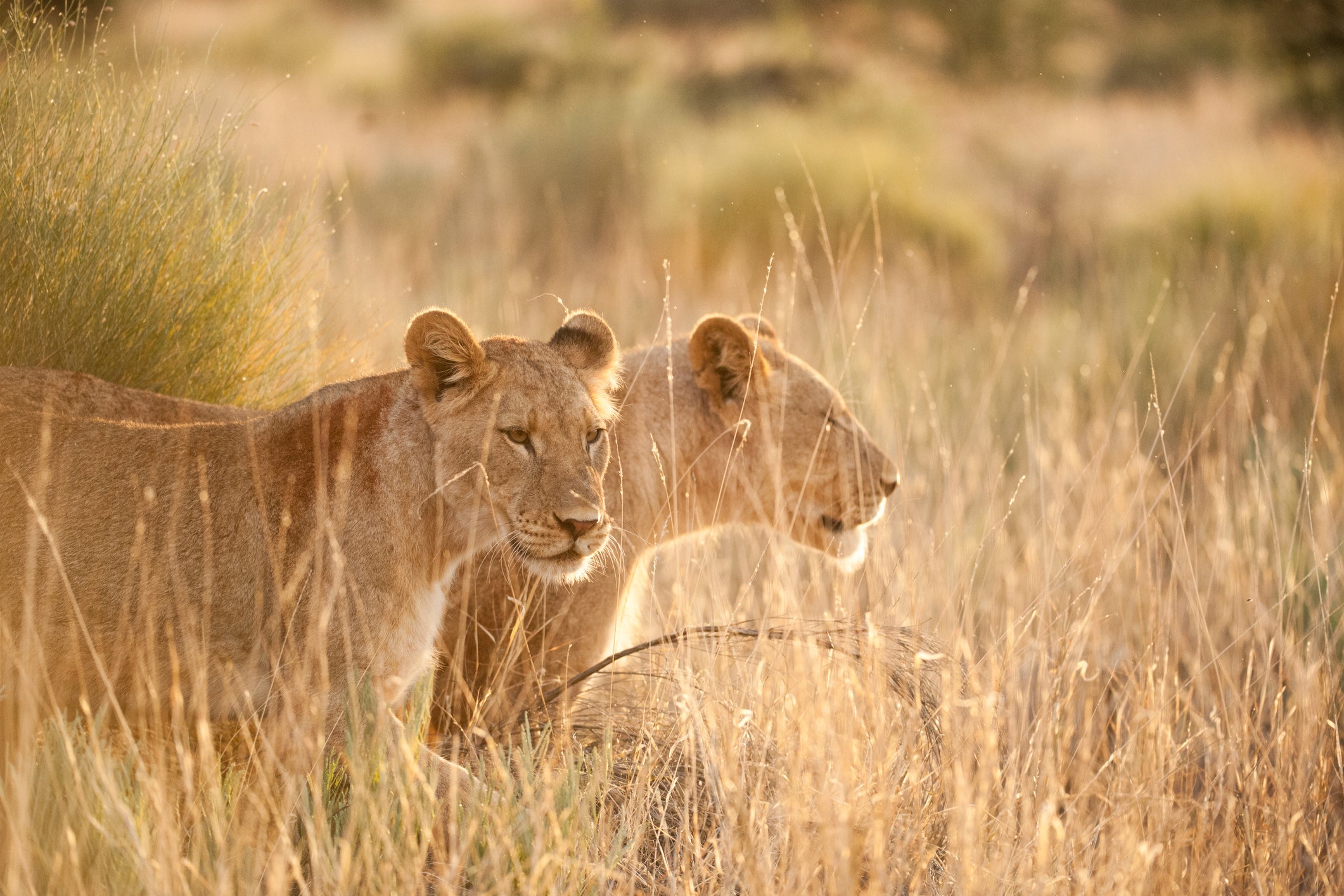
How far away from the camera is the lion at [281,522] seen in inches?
134

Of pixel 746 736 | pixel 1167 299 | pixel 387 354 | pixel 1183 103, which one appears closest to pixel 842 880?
pixel 746 736

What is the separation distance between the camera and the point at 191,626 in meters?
3.39

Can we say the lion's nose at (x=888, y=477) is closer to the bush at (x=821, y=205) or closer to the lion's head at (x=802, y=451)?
the lion's head at (x=802, y=451)

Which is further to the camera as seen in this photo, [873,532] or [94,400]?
[873,532]

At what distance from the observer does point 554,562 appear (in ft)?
12.1

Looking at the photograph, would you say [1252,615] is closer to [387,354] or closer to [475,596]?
[475,596]

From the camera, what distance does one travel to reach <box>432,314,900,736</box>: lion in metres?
4.43

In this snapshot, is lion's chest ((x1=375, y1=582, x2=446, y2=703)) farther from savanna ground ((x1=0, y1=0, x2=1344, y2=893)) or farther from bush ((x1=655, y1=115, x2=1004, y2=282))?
bush ((x1=655, y1=115, x2=1004, y2=282))

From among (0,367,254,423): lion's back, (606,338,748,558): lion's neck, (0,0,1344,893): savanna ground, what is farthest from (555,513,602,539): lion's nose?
(0,367,254,423): lion's back

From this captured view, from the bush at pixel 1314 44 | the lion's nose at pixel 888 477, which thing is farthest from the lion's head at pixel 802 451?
the bush at pixel 1314 44

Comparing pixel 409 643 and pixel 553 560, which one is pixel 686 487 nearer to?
pixel 553 560

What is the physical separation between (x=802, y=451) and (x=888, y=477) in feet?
1.12

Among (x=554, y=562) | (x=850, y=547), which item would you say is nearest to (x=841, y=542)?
(x=850, y=547)

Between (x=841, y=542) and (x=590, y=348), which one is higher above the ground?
(x=590, y=348)
